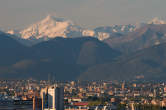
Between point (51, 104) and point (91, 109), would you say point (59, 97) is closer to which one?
point (51, 104)

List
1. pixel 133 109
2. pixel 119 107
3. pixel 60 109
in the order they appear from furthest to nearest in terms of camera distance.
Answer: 1. pixel 119 107
2. pixel 133 109
3. pixel 60 109

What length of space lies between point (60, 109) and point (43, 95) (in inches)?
202

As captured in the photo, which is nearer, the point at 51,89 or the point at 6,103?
the point at 51,89

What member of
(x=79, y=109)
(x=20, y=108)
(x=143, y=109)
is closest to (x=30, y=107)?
(x=20, y=108)

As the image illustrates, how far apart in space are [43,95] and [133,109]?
32654 mm

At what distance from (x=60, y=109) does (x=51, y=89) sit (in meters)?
2.99

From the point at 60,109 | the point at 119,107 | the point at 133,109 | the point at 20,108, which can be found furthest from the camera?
the point at 119,107

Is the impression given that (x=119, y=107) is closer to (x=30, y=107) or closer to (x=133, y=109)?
(x=133, y=109)

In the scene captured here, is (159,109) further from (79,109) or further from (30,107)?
(30,107)

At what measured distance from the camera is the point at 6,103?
13938 centimetres

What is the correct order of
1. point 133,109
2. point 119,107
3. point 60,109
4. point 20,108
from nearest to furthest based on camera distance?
point 60,109 < point 20,108 < point 133,109 < point 119,107

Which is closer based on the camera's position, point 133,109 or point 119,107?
point 133,109

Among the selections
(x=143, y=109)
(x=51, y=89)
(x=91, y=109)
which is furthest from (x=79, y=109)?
(x=51, y=89)

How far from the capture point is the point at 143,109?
162 meters
